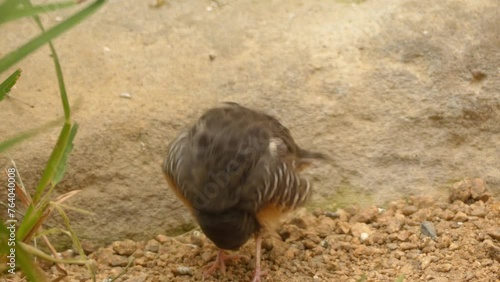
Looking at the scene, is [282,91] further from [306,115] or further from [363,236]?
[363,236]

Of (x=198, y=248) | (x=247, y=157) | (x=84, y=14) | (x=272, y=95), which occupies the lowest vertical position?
(x=198, y=248)

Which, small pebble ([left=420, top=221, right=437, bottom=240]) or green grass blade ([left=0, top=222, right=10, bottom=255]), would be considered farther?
small pebble ([left=420, top=221, right=437, bottom=240])

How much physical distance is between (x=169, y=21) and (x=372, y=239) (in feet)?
6.74

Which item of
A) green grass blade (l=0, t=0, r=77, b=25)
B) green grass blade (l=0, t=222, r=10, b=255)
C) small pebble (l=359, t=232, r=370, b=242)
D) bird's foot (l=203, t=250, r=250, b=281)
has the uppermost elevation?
green grass blade (l=0, t=0, r=77, b=25)

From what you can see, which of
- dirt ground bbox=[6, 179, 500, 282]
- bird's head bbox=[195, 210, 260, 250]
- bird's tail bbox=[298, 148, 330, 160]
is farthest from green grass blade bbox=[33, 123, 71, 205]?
bird's tail bbox=[298, 148, 330, 160]

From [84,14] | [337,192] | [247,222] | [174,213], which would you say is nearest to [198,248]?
[174,213]

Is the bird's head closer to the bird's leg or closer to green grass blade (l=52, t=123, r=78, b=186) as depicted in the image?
the bird's leg

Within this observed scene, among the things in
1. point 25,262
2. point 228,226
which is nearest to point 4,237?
point 25,262

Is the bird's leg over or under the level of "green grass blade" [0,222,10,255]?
under

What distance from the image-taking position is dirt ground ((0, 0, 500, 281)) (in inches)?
159

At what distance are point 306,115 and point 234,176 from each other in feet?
4.04

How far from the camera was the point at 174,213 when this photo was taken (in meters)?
4.25

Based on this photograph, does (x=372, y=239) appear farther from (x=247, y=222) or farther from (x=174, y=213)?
(x=174, y=213)

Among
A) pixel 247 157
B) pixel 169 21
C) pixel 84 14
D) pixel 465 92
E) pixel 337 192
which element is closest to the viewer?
pixel 84 14
